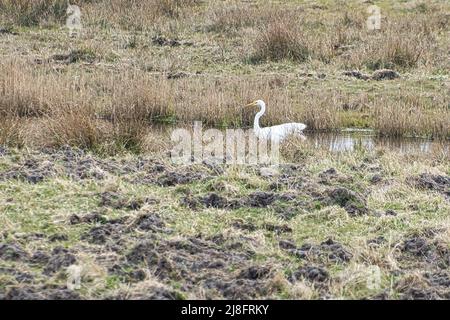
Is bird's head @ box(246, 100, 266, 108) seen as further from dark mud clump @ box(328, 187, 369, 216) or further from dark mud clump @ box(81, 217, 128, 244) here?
dark mud clump @ box(81, 217, 128, 244)

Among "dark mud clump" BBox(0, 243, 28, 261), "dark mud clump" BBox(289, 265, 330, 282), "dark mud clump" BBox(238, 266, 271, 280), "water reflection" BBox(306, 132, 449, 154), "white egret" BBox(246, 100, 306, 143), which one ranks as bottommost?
"water reflection" BBox(306, 132, 449, 154)

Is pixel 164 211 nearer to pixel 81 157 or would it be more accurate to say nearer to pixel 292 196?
pixel 292 196

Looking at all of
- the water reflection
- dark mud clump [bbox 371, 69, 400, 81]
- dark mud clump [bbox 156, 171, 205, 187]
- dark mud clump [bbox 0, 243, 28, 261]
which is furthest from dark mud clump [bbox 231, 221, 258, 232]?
dark mud clump [bbox 371, 69, 400, 81]

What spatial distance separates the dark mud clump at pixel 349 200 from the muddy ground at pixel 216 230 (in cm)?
1

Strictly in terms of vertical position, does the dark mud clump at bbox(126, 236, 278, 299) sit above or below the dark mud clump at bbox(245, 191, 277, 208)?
above

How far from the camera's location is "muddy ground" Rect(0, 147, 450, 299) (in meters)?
7.23

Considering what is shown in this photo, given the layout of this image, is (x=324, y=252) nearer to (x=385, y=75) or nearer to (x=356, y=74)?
(x=356, y=74)

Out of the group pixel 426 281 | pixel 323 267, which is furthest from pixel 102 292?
pixel 426 281

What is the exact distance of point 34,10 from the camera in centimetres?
2450

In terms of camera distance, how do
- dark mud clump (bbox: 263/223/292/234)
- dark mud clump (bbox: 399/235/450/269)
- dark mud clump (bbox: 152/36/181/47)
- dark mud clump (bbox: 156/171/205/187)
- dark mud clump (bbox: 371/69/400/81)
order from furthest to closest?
dark mud clump (bbox: 152/36/181/47) → dark mud clump (bbox: 371/69/400/81) → dark mud clump (bbox: 156/171/205/187) → dark mud clump (bbox: 263/223/292/234) → dark mud clump (bbox: 399/235/450/269)

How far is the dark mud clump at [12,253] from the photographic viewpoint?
7.50m

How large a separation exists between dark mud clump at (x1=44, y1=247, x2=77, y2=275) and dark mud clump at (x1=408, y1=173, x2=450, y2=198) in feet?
15.2

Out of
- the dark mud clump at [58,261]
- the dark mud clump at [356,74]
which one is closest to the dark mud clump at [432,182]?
the dark mud clump at [58,261]

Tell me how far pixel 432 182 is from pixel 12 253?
5.20 metres
